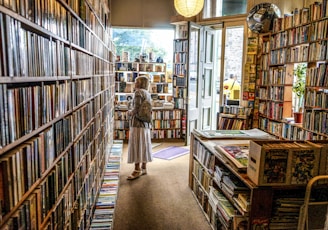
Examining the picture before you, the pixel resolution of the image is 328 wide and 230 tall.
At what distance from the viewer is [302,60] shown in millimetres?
3809

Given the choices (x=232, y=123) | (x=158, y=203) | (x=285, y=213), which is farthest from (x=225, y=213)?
(x=232, y=123)

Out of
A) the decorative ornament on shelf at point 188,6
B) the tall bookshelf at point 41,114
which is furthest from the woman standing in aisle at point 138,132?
the tall bookshelf at point 41,114

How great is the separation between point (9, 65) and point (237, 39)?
17.8 feet

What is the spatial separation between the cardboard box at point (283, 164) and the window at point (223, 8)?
428 centimetres

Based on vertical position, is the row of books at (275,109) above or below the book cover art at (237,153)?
above

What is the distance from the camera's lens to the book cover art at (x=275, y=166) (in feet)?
5.88

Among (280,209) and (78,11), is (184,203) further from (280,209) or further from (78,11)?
(78,11)

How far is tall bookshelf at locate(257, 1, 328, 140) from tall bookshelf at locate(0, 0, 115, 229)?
287 cm

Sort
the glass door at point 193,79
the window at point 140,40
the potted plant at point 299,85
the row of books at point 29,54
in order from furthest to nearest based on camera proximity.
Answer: the window at point 140,40 → the glass door at point 193,79 → the potted plant at point 299,85 → the row of books at point 29,54

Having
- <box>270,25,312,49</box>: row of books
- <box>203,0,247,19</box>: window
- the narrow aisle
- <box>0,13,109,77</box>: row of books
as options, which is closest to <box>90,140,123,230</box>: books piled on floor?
the narrow aisle

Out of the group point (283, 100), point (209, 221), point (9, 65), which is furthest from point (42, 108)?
point (283, 100)

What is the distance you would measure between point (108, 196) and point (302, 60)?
311cm

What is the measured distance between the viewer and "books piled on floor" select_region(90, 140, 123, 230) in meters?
2.66

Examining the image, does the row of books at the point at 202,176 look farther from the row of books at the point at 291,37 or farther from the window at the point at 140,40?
the window at the point at 140,40
